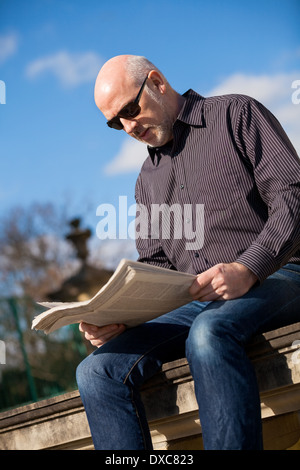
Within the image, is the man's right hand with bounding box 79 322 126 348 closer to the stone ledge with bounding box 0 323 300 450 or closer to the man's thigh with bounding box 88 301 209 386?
the man's thigh with bounding box 88 301 209 386

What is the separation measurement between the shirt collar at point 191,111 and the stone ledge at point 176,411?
38.6 inches

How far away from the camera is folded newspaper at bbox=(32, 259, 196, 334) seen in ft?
6.34

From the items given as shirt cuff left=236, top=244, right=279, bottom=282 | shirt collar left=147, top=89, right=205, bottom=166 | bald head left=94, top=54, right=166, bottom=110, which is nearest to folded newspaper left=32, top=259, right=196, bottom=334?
shirt cuff left=236, top=244, right=279, bottom=282

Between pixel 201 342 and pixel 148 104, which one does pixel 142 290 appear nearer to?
pixel 201 342

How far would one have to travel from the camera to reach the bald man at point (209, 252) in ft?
6.36

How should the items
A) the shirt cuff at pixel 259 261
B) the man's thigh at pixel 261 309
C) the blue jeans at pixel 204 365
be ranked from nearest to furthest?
the blue jeans at pixel 204 365 < the man's thigh at pixel 261 309 < the shirt cuff at pixel 259 261

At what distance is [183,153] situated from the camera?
2.67 metres

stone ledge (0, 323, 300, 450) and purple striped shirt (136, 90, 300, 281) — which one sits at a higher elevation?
purple striped shirt (136, 90, 300, 281)

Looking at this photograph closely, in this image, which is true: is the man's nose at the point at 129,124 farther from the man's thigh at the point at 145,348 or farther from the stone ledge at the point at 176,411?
the stone ledge at the point at 176,411

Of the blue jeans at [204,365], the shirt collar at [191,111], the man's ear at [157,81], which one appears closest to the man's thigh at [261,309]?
the blue jeans at [204,365]

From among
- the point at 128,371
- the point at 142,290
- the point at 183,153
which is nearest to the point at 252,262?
the point at 142,290

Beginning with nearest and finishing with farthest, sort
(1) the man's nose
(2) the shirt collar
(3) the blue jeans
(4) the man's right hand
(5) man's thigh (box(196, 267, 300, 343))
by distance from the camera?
(3) the blue jeans < (5) man's thigh (box(196, 267, 300, 343)) < (4) the man's right hand < (2) the shirt collar < (1) the man's nose

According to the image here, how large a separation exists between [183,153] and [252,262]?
2.31 ft

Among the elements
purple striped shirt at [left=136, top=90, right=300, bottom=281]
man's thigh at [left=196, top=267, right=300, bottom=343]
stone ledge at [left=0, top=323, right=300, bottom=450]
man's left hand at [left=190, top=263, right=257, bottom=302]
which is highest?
purple striped shirt at [left=136, top=90, right=300, bottom=281]
